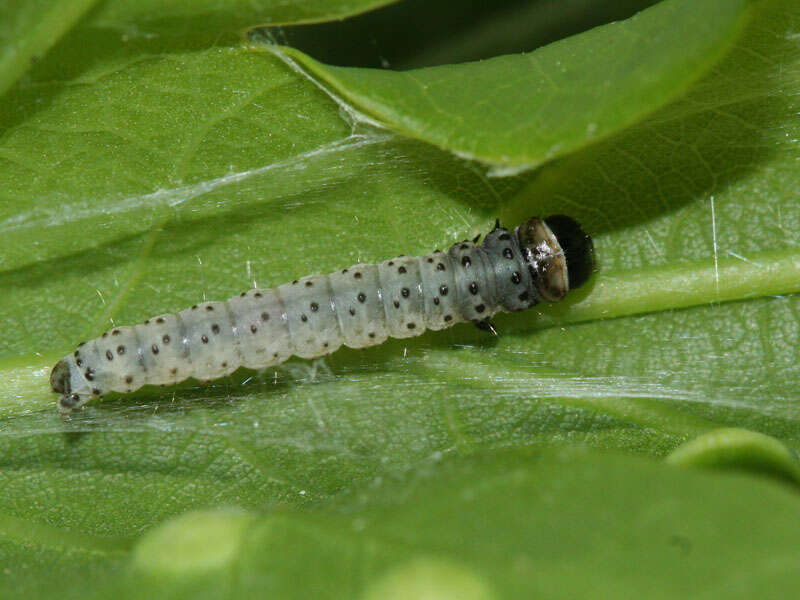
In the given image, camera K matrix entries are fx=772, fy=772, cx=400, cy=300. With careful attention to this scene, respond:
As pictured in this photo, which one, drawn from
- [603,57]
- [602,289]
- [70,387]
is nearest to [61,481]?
[70,387]

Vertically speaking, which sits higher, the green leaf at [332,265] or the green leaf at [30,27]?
the green leaf at [30,27]

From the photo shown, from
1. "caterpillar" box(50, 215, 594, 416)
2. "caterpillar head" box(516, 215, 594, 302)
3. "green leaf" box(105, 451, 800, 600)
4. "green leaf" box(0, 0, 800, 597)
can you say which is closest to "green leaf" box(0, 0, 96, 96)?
"green leaf" box(0, 0, 800, 597)

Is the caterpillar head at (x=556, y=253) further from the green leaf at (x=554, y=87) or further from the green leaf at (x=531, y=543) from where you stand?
the green leaf at (x=531, y=543)

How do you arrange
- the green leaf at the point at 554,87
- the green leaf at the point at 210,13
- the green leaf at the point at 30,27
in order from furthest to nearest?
the green leaf at the point at 210,13 → the green leaf at the point at 30,27 → the green leaf at the point at 554,87

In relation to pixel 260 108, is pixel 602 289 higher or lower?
lower

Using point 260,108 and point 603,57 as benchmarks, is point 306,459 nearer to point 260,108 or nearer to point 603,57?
point 260,108

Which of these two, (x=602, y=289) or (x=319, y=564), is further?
(x=602, y=289)

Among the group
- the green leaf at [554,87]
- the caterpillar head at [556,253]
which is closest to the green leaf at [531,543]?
the green leaf at [554,87]

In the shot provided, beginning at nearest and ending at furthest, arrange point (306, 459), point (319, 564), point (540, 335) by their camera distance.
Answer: point (319, 564) < point (306, 459) < point (540, 335)
